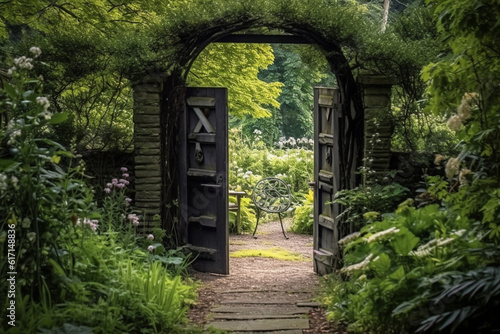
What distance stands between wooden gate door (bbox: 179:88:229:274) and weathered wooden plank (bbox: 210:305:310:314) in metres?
1.70

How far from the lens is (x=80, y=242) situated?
5.54m

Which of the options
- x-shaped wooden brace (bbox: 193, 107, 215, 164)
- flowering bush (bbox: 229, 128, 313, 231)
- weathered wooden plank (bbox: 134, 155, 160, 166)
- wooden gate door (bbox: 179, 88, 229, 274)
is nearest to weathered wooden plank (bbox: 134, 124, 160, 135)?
weathered wooden plank (bbox: 134, 155, 160, 166)

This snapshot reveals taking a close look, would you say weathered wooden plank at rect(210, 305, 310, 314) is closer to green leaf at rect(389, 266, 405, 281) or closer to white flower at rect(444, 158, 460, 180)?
green leaf at rect(389, 266, 405, 281)

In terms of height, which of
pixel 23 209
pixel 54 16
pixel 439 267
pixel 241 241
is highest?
pixel 54 16

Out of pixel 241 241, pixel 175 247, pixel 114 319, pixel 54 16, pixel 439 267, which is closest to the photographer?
pixel 439 267

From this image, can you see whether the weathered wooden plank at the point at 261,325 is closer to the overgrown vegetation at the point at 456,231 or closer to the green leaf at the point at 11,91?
the overgrown vegetation at the point at 456,231

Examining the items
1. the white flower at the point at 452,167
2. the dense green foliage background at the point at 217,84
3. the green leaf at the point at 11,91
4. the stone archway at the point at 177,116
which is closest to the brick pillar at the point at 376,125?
the stone archway at the point at 177,116

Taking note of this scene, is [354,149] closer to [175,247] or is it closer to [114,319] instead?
[175,247]

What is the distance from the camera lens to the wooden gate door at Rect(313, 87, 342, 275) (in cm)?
825

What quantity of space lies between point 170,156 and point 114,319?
3.45 metres

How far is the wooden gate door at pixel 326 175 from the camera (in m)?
8.25

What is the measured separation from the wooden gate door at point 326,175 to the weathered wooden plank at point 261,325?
7.25 feet

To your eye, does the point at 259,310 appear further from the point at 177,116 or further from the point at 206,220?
the point at 177,116

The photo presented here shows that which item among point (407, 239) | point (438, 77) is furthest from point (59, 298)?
point (438, 77)
